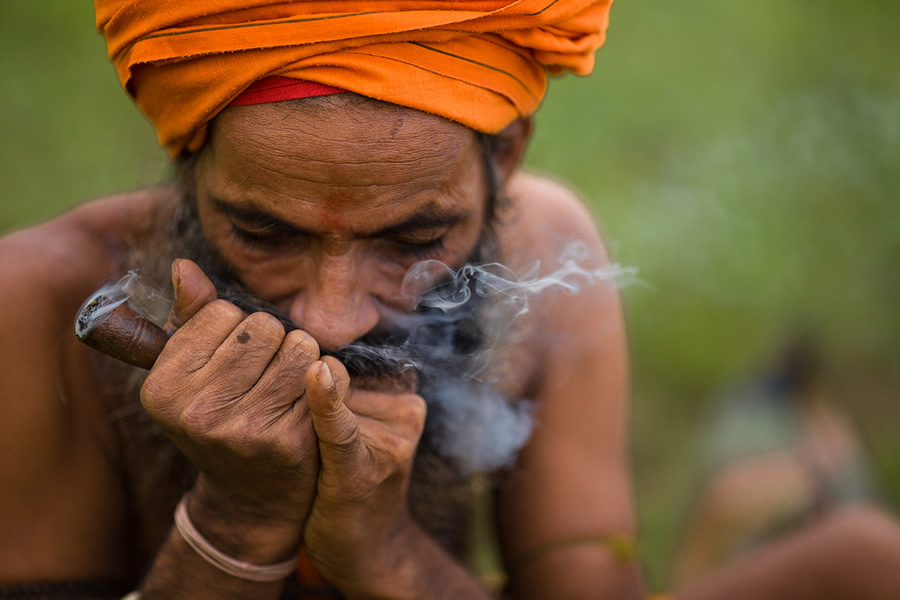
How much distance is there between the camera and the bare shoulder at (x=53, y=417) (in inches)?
90.9

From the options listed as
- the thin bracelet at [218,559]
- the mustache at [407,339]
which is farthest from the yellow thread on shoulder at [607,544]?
the thin bracelet at [218,559]

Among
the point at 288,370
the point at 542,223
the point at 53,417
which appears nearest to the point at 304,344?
the point at 288,370

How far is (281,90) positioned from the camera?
197cm

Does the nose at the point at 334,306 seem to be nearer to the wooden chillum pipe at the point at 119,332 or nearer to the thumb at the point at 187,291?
the thumb at the point at 187,291

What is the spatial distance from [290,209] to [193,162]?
0.42m

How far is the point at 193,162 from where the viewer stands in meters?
2.26

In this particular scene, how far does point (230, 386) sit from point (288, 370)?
0.41ft

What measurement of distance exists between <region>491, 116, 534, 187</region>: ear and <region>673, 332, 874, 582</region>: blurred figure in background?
2.42 m

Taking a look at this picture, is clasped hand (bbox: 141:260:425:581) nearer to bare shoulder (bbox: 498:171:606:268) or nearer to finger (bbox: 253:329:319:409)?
finger (bbox: 253:329:319:409)

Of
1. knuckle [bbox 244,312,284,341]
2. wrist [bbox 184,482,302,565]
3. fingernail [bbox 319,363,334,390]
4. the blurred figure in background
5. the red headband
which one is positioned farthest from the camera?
the blurred figure in background

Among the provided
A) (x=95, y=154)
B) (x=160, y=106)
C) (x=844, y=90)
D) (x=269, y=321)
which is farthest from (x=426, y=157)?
(x=844, y=90)

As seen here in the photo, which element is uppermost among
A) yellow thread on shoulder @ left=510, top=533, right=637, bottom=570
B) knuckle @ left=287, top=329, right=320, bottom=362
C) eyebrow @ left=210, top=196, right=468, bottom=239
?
eyebrow @ left=210, top=196, right=468, bottom=239

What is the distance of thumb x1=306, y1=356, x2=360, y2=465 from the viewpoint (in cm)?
175

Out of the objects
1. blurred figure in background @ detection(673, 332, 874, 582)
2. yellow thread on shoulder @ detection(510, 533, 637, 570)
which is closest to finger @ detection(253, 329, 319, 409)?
yellow thread on shoulder @ detection(510, 533, 637, 570)
